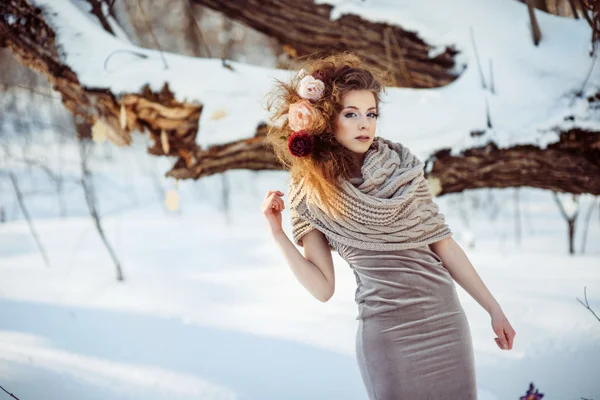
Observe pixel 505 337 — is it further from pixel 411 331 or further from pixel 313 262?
pixel 313 262

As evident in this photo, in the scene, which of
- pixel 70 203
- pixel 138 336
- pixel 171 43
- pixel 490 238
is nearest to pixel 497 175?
pixel 138 336

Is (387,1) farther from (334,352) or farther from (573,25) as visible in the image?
(334,352)

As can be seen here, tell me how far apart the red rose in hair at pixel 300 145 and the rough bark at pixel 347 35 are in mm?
1316

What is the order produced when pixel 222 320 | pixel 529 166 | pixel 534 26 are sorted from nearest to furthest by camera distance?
pixel 529 166 < pixel 534 26 < pixel 222 320

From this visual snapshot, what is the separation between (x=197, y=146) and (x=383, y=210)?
1370 millimetres

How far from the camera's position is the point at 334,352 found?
2.23 m

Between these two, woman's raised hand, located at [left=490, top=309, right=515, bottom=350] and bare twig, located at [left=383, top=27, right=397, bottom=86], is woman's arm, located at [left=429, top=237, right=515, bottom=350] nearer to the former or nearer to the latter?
woman's raised hand, located at [left=490, top=309, right=515, bottom=350]

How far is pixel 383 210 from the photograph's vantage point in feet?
4.04

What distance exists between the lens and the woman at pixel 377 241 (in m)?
1.22

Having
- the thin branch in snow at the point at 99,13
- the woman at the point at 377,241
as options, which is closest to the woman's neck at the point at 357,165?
the woman at the point at 377,241

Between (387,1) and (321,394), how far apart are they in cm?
190

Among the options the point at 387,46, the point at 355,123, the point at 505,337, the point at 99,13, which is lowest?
the point at 505,337

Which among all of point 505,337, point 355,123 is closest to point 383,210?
point 355,123

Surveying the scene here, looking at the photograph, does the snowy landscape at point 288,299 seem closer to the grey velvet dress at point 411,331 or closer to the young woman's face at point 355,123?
the grey velvet dress at point 411,331
